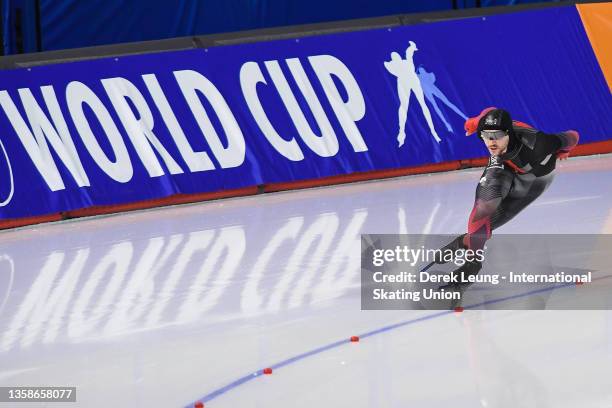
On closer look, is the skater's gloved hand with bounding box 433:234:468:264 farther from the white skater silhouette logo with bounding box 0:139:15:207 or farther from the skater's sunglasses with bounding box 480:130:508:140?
the white skater silhouette logo with bounding box 0:139:15:207

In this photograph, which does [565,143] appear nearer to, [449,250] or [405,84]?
[449,250]

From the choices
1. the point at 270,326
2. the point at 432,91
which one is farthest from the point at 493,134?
the point at 432,91

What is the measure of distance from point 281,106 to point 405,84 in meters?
1.42

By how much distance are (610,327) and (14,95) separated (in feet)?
21.3

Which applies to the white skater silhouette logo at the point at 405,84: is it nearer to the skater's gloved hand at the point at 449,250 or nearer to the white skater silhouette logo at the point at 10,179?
the white skater silhouette logo at the point at 10,179

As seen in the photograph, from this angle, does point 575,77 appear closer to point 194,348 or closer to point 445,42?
point 445,42

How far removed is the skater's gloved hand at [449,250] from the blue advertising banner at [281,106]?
4811mm

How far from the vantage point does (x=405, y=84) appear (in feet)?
37.7

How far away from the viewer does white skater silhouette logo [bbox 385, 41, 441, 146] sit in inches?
451

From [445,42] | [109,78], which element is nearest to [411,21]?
[445,42]

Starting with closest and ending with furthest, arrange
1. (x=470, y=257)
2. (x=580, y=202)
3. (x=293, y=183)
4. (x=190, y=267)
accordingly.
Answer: (x=470, y=257), (x=190, y=267), (x=580, y=202), (x=293, y=183)

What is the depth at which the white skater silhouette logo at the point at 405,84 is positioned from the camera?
11445mm

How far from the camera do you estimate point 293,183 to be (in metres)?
11.1

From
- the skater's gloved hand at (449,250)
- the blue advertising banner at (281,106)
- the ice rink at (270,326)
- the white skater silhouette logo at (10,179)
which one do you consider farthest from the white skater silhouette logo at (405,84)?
the skater's gloved hand at (449,250)
